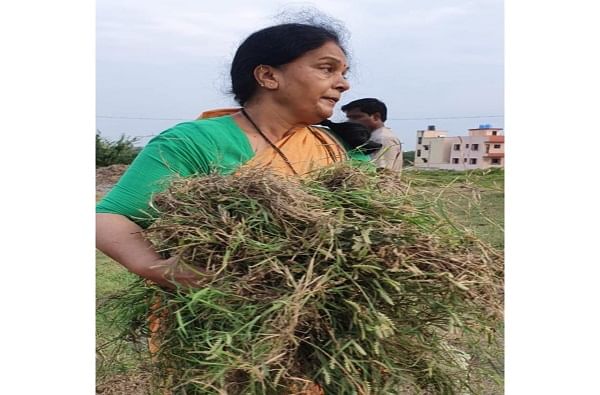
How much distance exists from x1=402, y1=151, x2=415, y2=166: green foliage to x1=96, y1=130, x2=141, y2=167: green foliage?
2.34 feet

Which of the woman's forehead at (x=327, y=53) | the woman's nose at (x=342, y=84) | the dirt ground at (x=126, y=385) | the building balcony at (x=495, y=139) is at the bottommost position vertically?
Result: the dirt ground at (x=126, y=385)

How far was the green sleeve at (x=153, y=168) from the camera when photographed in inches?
58.5

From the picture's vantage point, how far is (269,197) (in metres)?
1.27

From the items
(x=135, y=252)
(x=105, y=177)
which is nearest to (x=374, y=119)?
(x=135, y=252)

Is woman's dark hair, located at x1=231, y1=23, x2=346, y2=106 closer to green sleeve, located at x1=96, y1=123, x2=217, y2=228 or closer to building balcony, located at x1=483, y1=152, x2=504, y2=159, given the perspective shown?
green sleeve, located at x1=96, y1=123, x2=217, y2=228

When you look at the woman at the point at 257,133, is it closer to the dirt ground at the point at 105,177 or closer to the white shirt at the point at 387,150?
the white shirt at the point at 387,150

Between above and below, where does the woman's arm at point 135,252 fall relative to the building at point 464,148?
below

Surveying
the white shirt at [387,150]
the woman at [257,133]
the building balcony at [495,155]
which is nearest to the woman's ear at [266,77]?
the woman at [257,133]

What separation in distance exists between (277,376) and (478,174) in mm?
685

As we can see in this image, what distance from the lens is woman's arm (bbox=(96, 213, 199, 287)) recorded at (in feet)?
4.23

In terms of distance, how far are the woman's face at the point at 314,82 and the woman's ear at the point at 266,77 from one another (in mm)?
13

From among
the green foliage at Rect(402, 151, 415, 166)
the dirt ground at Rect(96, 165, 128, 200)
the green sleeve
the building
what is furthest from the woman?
the dirt ground at Rect(96, 165, 128, 200)
